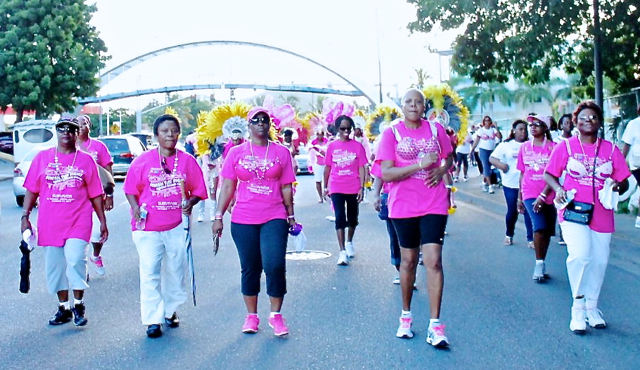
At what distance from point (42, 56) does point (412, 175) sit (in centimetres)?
3585

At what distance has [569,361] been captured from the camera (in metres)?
5.54

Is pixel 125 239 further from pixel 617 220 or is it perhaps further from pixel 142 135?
pixel 142 135

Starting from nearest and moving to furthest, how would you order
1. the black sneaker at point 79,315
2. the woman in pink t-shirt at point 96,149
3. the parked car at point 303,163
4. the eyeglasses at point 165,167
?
the eyeglasses at point 165,167 → the black sneaker at point 79,315 → the woman in pink t-shirt at point 96,149 → the parked car at point 303,163

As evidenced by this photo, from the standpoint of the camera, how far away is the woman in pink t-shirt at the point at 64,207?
668 centimetres

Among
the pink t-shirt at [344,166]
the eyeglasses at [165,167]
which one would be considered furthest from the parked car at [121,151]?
the eyeglasses at [165,167]

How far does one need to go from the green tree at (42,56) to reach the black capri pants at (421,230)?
3523cm

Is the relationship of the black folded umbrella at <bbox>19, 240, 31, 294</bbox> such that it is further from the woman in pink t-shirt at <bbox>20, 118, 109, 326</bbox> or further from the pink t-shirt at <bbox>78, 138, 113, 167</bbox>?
the pink t-shirt at <bbox>78, 138, 113, 167</bbox>

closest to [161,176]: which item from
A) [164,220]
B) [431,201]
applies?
[164,220]

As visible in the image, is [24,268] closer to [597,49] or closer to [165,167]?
[165,167]

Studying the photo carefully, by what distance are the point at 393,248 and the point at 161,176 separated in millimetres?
2668

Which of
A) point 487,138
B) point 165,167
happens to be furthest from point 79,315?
point 487,138

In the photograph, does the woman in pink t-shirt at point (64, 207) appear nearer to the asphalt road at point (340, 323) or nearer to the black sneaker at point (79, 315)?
the black sneaker at point (79, 315)

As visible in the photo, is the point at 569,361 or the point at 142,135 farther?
the point at 142,135

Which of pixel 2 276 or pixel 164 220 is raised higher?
pixel 164 220
